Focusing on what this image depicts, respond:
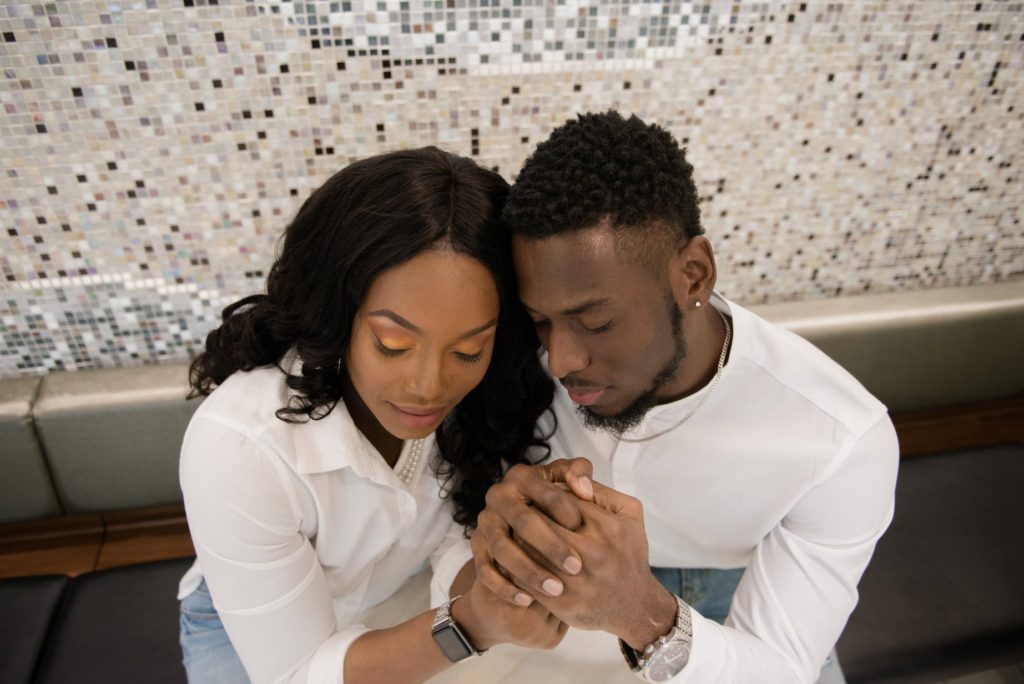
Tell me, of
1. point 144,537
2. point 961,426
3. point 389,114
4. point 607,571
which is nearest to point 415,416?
point 607,571

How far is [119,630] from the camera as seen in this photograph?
159cm

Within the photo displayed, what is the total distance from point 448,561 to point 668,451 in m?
0.50

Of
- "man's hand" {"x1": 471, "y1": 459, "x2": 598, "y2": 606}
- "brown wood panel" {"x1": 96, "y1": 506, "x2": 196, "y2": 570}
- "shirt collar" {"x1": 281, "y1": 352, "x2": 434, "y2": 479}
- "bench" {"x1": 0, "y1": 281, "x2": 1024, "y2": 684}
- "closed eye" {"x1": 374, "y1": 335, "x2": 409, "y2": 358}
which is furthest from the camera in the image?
"brown wood panel" {"x1": 96, "y1": 506, "x2": 196, "y2": 570}

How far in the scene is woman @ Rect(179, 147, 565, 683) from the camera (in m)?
1.05

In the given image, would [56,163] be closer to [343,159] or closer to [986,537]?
[343,159]

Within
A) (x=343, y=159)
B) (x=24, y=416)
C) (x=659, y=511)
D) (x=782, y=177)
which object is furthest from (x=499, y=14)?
(x=24, y=416)

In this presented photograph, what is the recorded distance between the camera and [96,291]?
5.93ft

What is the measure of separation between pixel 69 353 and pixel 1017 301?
2.78 metres

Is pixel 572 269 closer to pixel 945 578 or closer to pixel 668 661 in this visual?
pixel 668 661

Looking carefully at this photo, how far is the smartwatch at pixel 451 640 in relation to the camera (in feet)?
3.72

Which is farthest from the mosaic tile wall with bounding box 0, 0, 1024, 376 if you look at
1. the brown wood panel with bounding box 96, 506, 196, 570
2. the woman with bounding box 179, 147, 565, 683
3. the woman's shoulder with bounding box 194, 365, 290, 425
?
the woman's shoulder with bounding box 194, 365, 290, 425

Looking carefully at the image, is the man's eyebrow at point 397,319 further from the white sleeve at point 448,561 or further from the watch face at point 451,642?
the white sleeve at point 448,561

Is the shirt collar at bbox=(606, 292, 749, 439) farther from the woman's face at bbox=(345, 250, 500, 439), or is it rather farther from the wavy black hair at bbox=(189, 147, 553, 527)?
the woman's face at bbox=(345, 250, 500, 439)

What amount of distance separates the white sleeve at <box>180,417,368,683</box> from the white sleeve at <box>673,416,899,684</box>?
72cm
